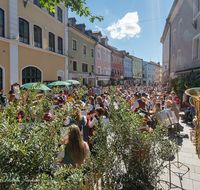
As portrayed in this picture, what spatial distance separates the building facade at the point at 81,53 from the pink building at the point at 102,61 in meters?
1.50

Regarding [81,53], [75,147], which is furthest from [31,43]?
[75,147]

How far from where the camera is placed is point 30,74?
13641 mm

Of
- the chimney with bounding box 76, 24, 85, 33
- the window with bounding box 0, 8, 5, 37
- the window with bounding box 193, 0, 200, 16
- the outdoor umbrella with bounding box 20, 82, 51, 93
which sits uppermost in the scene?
the chimney with bounding box 76, 24, 85, 33

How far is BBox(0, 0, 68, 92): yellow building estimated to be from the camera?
36.4 ft

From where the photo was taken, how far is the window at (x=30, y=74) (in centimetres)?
1303

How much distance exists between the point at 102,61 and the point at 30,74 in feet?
62.3

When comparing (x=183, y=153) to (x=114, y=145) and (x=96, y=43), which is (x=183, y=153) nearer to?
(x=114, y=145)

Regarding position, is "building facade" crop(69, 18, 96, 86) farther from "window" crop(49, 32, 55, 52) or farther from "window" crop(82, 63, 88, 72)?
"window" crop(49, 32, 55, 52)

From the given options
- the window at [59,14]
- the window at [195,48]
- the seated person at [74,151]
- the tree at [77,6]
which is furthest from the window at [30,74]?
the window at [195,48]

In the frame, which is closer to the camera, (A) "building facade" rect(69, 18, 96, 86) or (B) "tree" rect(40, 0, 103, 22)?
(B) "tree" rect(40, 0, 103, 22)

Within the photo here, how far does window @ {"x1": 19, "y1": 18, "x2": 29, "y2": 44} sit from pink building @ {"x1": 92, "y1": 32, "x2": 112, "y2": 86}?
15771 millimetres

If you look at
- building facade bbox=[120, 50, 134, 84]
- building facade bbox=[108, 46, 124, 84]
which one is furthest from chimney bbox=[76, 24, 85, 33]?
building facade bbox=[120, 50, 134, 84]

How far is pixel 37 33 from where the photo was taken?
47.2 feet

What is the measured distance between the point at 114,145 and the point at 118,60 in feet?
131
